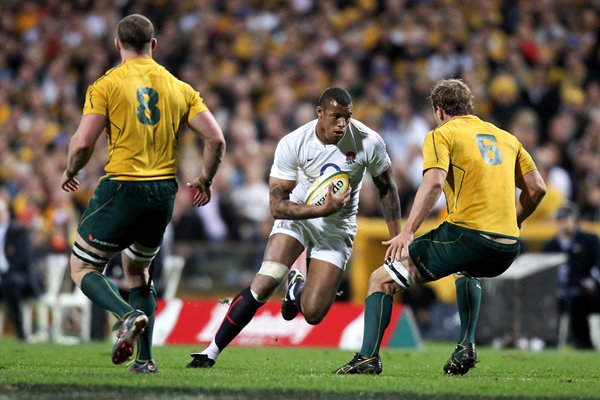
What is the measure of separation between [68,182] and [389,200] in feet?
8.85

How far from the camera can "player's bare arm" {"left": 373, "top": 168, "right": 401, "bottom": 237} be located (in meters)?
9.78

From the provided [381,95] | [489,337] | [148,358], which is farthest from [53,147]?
[148,358]

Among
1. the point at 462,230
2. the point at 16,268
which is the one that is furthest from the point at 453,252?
the point at 16,268

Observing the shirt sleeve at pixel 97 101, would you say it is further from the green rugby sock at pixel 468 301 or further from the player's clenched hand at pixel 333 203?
the green rugby sock at pixel 468 301

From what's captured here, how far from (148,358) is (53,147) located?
1339 cm

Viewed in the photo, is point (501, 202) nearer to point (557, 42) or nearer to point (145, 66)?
point (145, 66)

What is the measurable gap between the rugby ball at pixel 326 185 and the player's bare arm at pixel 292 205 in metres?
0.19

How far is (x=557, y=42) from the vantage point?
21672mm

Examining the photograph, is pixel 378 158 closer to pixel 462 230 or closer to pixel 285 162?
pixel 285 162

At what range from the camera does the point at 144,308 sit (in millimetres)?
8961

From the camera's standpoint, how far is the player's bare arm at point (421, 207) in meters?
8.63

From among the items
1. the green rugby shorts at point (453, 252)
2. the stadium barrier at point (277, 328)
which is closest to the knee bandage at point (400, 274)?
the green rugby shorts at point (453, 252)

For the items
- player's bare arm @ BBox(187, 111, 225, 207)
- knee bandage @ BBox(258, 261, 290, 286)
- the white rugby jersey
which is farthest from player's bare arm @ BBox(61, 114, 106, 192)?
knee bandage @ BBox(258, 261, 290, 286)

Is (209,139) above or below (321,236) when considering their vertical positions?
above
